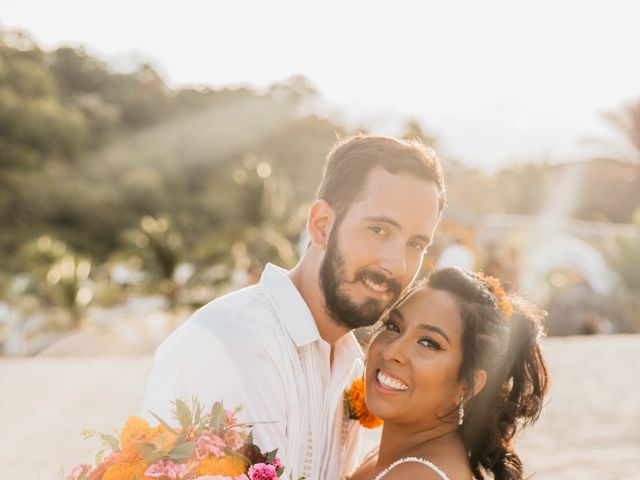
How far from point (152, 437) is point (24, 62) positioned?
43.9 m

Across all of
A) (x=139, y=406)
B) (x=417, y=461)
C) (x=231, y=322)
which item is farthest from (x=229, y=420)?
(x=139, y=406)

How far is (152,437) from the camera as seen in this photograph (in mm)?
1867

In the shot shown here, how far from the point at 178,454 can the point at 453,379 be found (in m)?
1.43

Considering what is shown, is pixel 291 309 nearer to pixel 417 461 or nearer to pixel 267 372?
pixel 267 372

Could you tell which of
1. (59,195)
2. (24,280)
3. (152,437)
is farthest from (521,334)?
(59,195)

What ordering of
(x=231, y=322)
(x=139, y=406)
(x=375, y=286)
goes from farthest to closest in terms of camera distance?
(x=139, y=406)
(x=375, y=286)
(x=231, y=322)

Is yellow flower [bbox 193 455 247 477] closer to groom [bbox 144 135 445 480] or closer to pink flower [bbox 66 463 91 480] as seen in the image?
pink flower [bbox 66 463 91 480]

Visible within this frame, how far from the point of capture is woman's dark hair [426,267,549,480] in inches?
120

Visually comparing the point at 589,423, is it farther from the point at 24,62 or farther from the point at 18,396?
the point at 24,62

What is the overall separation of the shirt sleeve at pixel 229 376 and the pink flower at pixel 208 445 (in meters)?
0.48

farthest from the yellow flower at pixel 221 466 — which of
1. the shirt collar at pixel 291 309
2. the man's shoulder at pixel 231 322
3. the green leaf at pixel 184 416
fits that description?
the shirt collar at pixel 291 309

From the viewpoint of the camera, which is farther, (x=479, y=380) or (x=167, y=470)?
(x=479, y=380)

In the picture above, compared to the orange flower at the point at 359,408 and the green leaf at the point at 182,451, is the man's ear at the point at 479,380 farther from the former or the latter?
the green leaf at the point at 182,451

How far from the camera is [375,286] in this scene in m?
Result: 2.79
